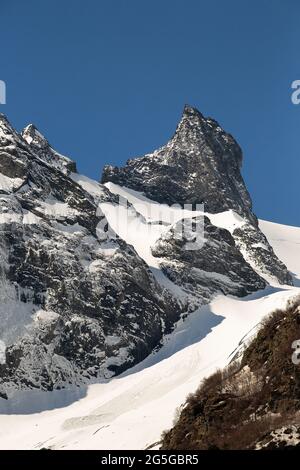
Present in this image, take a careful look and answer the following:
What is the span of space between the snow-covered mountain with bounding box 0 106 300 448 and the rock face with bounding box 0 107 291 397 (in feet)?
0.66

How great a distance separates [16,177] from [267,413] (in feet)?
410

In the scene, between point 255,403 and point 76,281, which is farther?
point 76,281

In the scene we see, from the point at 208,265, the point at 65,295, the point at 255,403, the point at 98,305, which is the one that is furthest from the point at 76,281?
the point at 255,403

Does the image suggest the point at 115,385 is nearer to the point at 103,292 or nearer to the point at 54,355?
the point at 54,355

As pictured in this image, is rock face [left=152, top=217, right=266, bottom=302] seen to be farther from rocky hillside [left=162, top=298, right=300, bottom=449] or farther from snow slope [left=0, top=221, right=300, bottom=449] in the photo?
rocky hillside [left=162, top=298, right=300, bottom=449]

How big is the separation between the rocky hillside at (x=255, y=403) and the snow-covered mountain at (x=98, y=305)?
3606 centimetres

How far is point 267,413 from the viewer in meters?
35.0

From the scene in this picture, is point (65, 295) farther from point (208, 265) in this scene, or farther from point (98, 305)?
point (208, 265)

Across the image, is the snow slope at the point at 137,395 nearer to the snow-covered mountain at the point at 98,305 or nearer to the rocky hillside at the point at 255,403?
the snow-covered mountain at the point at 98,305

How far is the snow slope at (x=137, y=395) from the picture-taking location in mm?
82625

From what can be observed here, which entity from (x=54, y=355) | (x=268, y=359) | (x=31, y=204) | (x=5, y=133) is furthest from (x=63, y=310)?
(x=268, y=359)

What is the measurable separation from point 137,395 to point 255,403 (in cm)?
6978

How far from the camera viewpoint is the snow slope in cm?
8262

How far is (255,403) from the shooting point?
36.0 m
